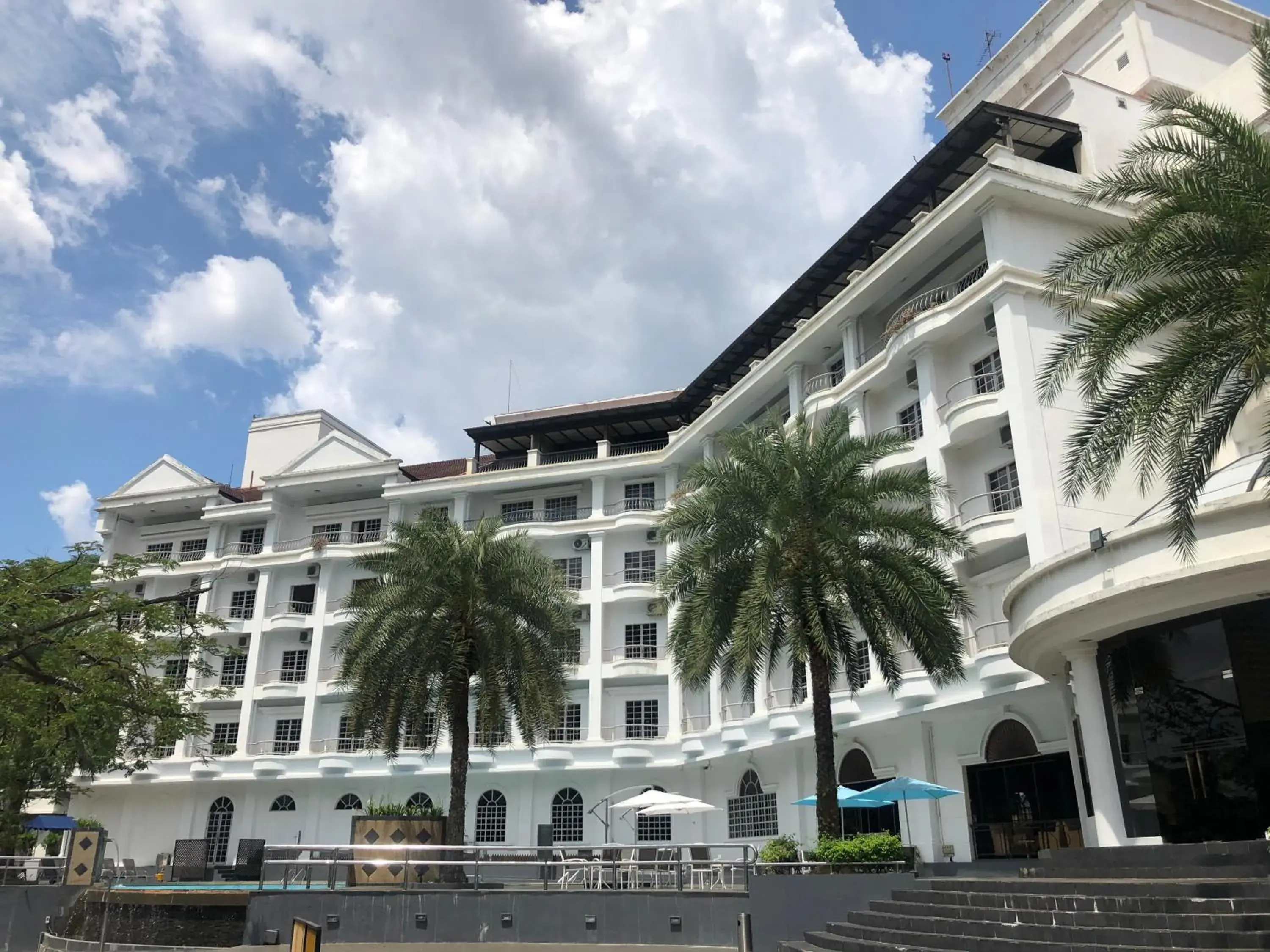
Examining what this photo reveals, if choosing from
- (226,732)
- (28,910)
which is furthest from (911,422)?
(226,732)

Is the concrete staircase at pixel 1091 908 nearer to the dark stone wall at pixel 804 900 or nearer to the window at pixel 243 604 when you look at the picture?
the dark stone wall at pixel 804 900

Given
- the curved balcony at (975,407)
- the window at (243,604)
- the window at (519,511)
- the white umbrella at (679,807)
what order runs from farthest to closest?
the window at (243,604) < the window at (519,511) < the white umbrella at (679,807) < the curved balcony at (975,407)

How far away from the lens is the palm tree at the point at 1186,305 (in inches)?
483

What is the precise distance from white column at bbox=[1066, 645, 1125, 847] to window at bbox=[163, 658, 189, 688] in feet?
56.5

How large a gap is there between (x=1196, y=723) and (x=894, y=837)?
6388 mm

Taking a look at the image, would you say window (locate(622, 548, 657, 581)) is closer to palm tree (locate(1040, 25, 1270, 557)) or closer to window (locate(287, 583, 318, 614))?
window (locate(287, 583, 318, 614))

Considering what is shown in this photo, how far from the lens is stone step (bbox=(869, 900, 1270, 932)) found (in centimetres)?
1003

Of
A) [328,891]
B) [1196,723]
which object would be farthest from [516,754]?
[1196,723]

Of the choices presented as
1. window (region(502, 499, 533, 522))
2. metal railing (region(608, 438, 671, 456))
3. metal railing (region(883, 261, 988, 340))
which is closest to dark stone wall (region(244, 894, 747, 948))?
metal railing (region(883, 261, 988, 340))

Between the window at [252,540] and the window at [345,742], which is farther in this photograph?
the window at [252,540]

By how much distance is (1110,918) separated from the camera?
1110 cm

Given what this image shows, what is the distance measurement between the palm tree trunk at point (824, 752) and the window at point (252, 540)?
3588 cm

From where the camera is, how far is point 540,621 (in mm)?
27766

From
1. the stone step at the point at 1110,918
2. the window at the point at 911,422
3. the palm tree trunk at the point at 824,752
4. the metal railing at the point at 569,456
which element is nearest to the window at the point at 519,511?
the metal railing at the point at 569,456
